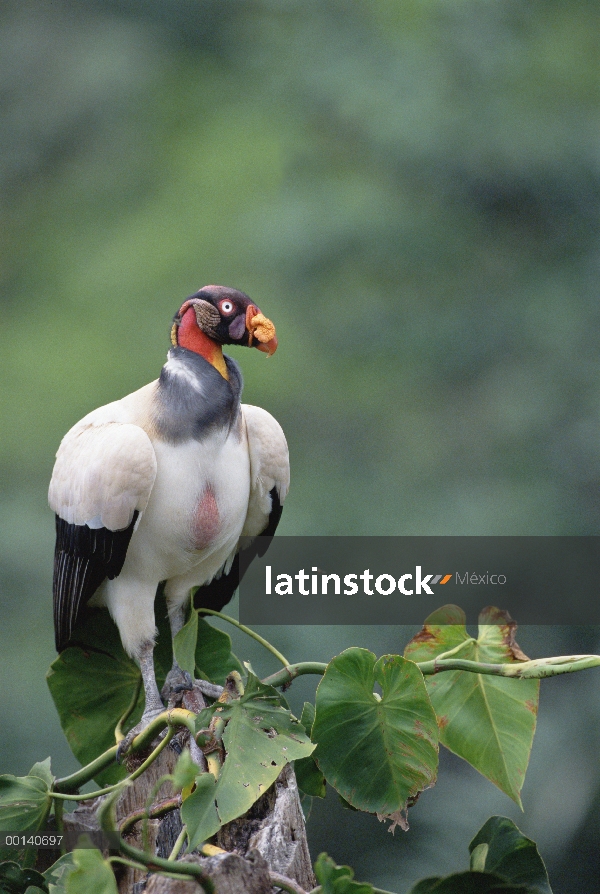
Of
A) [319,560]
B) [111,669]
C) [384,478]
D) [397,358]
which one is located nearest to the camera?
[111,669]

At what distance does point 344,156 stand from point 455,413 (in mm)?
1408

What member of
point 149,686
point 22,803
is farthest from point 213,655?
point 22,803

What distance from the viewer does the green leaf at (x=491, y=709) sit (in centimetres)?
128

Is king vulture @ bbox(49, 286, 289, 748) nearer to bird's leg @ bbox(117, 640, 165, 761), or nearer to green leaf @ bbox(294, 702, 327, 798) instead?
bird's leg @ bbox(117, 640, 165, 761)

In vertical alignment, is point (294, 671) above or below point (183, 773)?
above

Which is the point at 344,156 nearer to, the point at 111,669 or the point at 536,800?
the point at 536,800

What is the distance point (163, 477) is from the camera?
1.54 metres

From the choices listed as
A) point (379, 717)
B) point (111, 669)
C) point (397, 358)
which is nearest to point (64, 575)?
point (111, 669)

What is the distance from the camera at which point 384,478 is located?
3.91m

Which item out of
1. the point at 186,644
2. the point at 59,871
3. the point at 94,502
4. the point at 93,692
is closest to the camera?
the point at 59,871

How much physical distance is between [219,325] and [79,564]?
0.43m

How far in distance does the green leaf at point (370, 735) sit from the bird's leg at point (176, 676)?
1.29 ft

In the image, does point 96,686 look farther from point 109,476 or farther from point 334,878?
point 334,878

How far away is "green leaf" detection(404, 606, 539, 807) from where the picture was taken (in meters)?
1.28
